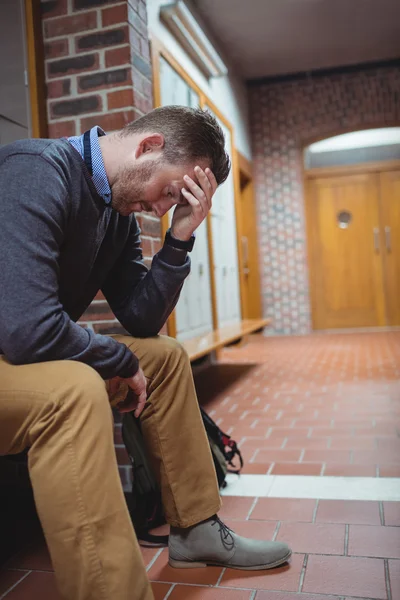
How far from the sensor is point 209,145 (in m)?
1.38

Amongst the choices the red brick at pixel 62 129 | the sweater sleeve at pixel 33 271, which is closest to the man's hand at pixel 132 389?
the sweater sleeve at pixel 33 271

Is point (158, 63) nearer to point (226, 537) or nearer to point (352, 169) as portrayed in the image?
point (226, 537)

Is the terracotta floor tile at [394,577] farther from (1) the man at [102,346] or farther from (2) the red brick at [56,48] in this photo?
(2) the red brick at [56,48]

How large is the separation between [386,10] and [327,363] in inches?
144

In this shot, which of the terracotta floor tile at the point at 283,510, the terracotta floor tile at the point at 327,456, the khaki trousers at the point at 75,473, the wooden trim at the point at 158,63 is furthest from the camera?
the wooden trim at the point at 158,63

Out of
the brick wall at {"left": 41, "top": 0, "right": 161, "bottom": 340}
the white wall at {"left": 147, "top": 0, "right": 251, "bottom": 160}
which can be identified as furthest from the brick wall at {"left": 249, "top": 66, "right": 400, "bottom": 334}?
the brick wall at {"left": 41, "top": 0, "right": 161, "bottom": 340}

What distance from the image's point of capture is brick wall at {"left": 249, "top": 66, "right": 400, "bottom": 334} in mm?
7328

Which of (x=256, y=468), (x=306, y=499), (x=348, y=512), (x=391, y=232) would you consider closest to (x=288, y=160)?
(x=391, y=232)

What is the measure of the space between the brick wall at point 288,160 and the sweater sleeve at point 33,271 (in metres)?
6.60

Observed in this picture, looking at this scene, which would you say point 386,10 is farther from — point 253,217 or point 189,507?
point 189,507

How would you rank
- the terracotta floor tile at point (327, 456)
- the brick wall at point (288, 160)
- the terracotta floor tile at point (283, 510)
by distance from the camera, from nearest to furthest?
the terracotta floor tile at point (283, 510) → the terracotta floor tile at point (327, 456) → the brick wall at point (288, 160)

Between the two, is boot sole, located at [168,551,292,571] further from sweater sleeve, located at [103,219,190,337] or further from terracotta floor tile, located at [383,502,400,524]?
sweater sleeve, located at [103,219,190,337]

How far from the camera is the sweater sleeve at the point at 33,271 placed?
41.5 inches

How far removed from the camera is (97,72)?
7.02 ft
